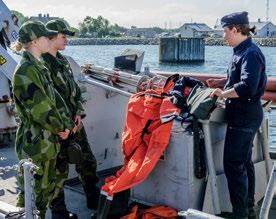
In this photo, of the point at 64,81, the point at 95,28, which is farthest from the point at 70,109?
the point at 95,28

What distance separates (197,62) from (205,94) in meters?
66.9

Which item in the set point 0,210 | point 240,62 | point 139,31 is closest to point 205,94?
point 240,62

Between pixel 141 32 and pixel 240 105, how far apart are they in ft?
546

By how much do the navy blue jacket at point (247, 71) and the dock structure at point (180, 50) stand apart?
64.7 metres

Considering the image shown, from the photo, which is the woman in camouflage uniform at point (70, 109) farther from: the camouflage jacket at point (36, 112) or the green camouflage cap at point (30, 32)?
the camouflage jacket at point (36, 112)

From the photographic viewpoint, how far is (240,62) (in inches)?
142

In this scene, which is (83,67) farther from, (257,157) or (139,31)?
(139,31)

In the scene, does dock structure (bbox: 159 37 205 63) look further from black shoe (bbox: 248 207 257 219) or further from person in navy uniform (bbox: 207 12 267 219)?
person in navy uniform (bbox: 207 12 267 219)

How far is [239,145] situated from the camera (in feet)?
12.1

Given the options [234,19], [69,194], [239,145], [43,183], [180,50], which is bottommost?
[180,50]

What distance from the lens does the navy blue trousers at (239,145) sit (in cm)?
364

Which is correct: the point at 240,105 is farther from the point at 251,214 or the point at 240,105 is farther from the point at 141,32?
the point at 141,32

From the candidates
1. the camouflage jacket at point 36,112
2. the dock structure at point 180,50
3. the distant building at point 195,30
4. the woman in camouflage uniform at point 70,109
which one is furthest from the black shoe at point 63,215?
the distant building at point 195,30

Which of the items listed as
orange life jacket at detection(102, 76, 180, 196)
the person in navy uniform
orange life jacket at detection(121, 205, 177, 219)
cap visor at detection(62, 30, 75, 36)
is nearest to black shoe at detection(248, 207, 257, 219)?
the person in navy uniform
